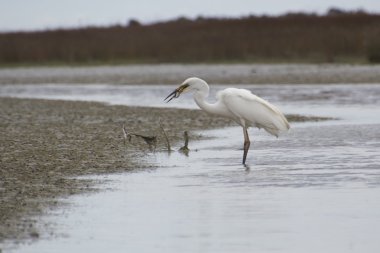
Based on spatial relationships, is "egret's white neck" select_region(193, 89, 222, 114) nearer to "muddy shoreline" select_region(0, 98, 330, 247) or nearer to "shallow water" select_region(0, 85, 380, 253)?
"shallow water" select_region(0, 85, 380, 253)

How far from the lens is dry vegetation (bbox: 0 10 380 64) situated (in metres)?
48.7

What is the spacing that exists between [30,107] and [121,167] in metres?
12.4

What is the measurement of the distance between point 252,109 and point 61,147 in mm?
2933

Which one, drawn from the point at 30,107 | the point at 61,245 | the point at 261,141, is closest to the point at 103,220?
the point at 61,245

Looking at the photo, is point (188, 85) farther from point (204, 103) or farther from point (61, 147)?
point (61, 147)

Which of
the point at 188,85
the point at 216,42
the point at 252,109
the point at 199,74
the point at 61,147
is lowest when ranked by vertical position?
the point at 199,74

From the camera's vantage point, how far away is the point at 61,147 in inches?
613

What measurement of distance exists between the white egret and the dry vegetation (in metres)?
27.5

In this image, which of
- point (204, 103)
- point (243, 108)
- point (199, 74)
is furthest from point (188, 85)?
point (199, 74)

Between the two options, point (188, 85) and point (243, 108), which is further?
point (188, 85)

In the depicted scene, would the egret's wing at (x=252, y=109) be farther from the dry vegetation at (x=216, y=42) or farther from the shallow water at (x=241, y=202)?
the dry vegetation at (x=216, y=42)

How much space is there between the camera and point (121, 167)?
13.4m

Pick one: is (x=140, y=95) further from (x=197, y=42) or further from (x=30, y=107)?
(x=197, y=42)

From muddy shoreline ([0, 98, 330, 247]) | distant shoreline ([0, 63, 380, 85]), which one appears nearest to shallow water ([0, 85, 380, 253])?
muddy shoreline ([0, 98, 330, 247])
